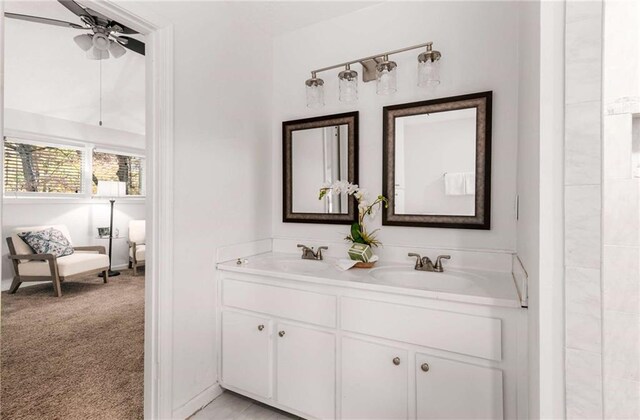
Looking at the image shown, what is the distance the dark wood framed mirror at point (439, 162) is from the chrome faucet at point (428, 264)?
20 centimetres

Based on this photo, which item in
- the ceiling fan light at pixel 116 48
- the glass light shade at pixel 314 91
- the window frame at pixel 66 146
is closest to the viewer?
the glass light shade at pixel 314 91

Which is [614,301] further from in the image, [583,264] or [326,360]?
[326,360]

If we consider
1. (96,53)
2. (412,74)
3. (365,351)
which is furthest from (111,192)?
(365,351)

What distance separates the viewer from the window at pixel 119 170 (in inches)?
197

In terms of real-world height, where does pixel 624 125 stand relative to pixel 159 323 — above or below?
above

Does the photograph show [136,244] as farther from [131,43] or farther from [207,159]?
[207,159]

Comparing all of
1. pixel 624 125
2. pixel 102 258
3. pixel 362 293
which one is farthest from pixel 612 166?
pixel 102 258

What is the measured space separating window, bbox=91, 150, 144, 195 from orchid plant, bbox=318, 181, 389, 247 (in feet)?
15.3

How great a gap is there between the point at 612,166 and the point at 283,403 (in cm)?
169

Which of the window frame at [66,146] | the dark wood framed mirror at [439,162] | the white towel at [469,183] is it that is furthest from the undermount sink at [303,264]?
the window frame at [66,146]

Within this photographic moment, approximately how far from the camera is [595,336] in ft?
2.74

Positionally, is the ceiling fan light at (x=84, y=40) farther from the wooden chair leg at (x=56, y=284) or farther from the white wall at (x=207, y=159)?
the wooden chair leg at (x=56, y=284)

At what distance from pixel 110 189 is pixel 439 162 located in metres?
5.11

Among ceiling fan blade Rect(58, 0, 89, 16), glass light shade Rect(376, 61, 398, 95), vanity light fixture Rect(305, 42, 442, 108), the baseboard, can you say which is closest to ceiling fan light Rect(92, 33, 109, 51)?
ceiling fan blade Rect(58, 0, 89, 16)
